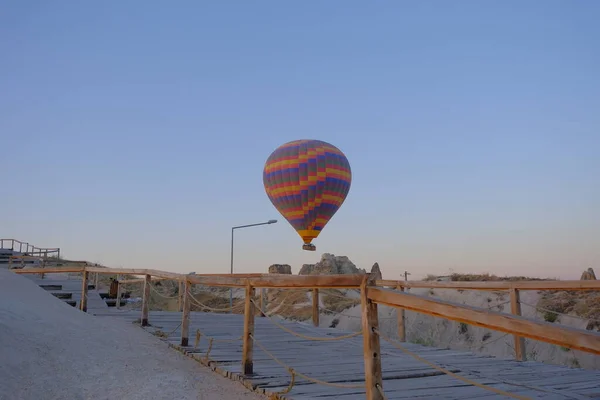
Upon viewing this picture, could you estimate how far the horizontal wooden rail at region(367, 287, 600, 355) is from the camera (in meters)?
2.35

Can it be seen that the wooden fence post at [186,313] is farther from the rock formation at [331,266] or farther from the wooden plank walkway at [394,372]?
the rock formation at [331,266]

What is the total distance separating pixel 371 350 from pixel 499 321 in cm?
123

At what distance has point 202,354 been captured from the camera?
7.32m

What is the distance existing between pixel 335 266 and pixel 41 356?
93.5ft

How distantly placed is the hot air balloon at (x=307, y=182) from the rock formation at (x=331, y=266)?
11.0 meters

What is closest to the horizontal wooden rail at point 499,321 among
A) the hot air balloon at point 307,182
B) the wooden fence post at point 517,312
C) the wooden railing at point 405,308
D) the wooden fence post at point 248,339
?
the wooden railing at point 405,308

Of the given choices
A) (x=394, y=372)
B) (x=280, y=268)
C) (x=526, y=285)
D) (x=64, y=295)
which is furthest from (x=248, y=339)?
(x=280, y=268)

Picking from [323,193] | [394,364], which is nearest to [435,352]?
[394,364]

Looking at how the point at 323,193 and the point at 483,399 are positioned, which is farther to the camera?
the point at 323,193

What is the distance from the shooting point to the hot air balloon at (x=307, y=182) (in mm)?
21438

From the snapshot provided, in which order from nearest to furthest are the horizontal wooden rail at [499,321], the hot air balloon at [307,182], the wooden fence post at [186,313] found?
the horizontal wooden rail at [499,321] → the wooden fence post at [186,313] → the hot air balloon at [307,182]

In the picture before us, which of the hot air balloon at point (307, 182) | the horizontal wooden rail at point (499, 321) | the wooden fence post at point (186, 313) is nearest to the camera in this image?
the horizontal wooden rail at point (499, 321)

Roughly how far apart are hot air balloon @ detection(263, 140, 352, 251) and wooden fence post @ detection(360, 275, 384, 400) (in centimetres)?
1753

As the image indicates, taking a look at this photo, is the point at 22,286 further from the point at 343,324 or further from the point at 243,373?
the point at 343,324
